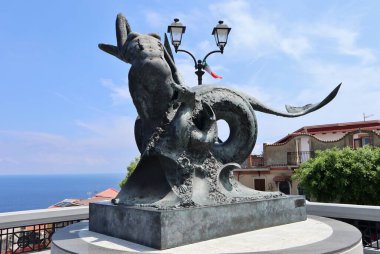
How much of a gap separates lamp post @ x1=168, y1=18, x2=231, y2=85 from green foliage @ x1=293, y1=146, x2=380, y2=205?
25.0 feet

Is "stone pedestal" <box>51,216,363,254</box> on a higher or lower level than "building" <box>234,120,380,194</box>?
lower

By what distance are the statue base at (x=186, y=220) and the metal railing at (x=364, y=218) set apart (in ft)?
3.73

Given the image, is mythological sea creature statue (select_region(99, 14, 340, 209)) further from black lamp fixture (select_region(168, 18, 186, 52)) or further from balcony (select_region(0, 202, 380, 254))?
black lamp fixture (select_region(168, 18, 186, 52))

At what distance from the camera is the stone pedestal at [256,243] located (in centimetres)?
409

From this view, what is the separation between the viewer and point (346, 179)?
45.3ft

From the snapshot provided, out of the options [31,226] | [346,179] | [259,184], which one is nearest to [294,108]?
[31,226]

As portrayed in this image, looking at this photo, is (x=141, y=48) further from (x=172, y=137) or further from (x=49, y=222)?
(x=49, y=222)

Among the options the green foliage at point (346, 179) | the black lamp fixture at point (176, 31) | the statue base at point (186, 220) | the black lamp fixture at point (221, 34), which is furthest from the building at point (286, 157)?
the statue base at point (186, 220)

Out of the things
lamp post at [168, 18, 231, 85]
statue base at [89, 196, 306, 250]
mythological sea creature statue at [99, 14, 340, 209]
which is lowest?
statue base at [89, 196, 306, 250]

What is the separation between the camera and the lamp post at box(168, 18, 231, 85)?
880 centimetres

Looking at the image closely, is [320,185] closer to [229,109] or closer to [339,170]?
[339,170]

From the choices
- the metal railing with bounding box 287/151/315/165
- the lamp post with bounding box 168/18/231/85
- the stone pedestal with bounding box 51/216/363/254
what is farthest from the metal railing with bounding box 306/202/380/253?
the metal railing with bounding box 287/151/315/165

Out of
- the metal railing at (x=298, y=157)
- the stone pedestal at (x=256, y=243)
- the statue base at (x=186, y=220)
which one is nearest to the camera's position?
the stone pedestal at (x=256, y=243)

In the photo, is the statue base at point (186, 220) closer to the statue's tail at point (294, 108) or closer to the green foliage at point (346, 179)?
the statue's tail at point (294, 108)
